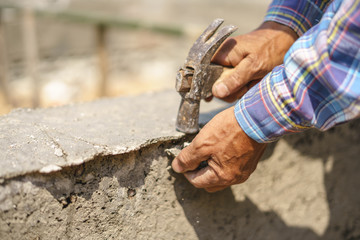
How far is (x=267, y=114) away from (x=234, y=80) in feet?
0.82

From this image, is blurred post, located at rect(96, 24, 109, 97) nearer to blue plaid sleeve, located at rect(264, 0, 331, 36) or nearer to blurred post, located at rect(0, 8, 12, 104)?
blurred post, located at rect(0, 8, 12, 104)

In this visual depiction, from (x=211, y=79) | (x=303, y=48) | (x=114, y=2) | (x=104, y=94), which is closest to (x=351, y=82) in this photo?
(x=303, y=48)

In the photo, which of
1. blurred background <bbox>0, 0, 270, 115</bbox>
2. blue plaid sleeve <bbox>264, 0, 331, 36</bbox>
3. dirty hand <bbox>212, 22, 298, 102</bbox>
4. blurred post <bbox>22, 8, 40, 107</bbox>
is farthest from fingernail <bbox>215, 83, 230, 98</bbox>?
blurred post <bbox>22, 8, 40, 107</bbox>

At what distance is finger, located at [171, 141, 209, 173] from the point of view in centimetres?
123

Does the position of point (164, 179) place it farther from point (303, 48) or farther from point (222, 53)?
point (303, 48)

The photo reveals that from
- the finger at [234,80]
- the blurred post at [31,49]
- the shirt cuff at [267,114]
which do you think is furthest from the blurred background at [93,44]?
the shirt cuff at [267,114]

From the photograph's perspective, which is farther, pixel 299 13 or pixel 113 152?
pixel 299 13

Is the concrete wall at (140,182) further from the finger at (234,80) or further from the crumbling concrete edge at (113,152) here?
the finger at (234,80)

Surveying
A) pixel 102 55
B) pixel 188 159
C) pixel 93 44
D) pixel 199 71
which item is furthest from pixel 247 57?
pixel 93 44

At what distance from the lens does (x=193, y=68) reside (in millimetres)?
1298

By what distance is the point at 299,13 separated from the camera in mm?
1507

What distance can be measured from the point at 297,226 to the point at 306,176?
0.30 meters

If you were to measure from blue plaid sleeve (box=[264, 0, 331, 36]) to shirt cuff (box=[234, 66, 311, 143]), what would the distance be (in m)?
0.47

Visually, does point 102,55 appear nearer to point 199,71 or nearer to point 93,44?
point 93,44
